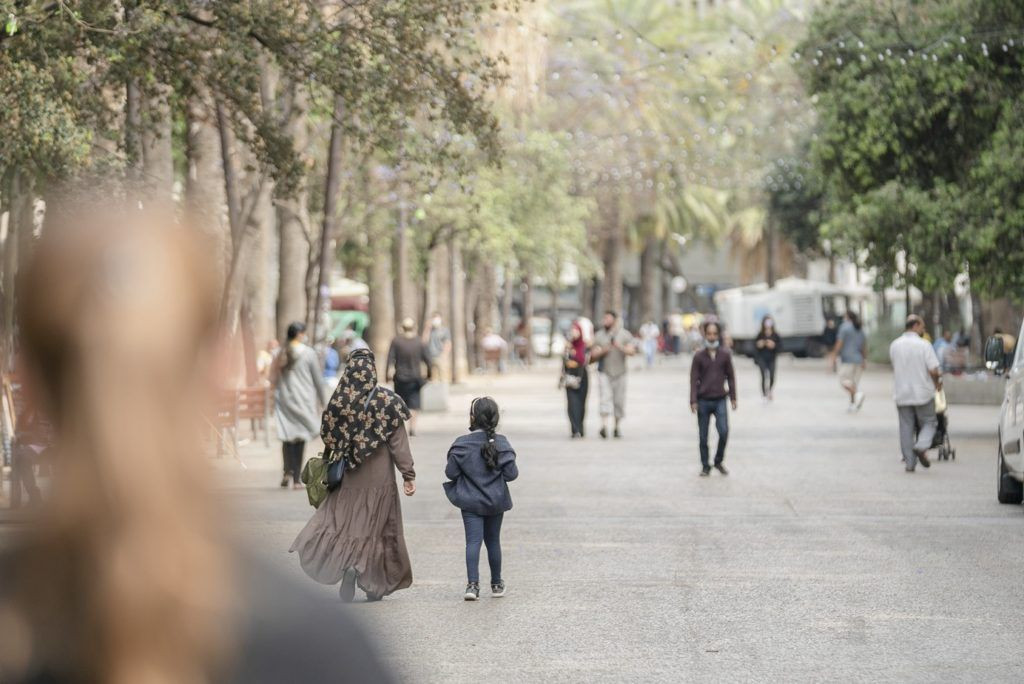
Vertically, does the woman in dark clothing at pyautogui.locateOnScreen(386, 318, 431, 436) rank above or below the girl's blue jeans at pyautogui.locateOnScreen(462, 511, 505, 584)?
above

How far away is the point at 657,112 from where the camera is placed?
52031 millimetres

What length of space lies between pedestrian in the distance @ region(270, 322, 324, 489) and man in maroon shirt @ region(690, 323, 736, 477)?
4.06 meters

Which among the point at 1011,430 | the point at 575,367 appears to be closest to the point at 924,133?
the point at 575,367

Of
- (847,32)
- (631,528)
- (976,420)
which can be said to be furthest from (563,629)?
(976,420)

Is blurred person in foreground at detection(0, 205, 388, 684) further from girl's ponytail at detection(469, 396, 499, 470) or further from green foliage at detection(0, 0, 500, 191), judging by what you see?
green foliage at detection(0, 0, 500, 191)

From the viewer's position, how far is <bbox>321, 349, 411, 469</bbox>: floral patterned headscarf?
33.7 ft

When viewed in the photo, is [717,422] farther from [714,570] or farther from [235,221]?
[235,221]

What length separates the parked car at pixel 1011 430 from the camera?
1476 cm

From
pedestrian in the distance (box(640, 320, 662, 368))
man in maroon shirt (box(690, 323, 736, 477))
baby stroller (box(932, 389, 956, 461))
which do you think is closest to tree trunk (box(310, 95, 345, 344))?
man in maroon shirt (box(690, 323, 736, 477))

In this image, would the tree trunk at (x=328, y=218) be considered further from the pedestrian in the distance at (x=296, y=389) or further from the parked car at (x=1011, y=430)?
the parked car at (x=1011, y=430)

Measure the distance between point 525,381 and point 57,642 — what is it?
4674cm

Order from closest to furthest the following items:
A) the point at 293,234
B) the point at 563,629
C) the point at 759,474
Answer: the point at 563,629, the point at 759,474, the point at 293,234

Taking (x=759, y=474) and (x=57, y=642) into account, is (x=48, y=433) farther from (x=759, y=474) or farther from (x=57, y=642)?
(x=759, y=474)

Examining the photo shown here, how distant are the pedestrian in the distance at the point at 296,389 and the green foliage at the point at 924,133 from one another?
958cm
